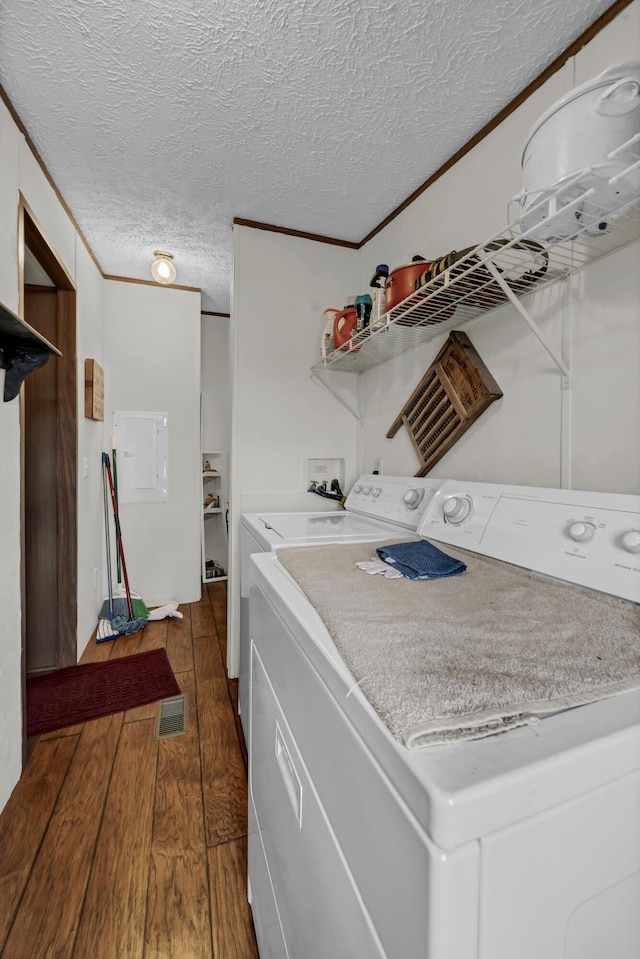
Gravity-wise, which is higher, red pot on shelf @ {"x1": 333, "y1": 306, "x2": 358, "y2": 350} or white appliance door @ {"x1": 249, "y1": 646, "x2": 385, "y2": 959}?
red pot on shelf @ {"x1": 333, "y1": 306, "x2": 358, "y2": 350}

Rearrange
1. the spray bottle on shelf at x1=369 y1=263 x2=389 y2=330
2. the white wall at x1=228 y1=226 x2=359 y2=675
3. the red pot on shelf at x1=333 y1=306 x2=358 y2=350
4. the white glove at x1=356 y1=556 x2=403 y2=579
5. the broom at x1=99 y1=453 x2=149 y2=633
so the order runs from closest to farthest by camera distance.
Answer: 1. the white glove at x1=356 y1=556 x2=403 y2=579
2. the spray bottle on shelf at x1=369 y1=263 x2=389 y2=330
3. the red pot on shelf at x1=333 y1=306 x2=358 y2=350
4. the white wall at x1=228 y1=226 x2=359 y2=675
5. the broom at x1=99 y1=453 x2=149 y2=633

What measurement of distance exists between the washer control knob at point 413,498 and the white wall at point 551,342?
0.60ft

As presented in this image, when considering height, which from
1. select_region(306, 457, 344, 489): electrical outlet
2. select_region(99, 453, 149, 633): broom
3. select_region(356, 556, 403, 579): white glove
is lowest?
select_region(99, 453, 149, 633): broom

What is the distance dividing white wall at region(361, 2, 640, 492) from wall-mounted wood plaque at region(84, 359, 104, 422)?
194 cm

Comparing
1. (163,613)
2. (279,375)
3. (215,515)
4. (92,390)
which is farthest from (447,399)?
(215,515)

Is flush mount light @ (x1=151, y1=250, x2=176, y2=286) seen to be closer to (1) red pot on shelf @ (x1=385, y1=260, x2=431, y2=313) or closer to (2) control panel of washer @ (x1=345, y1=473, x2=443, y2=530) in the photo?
Result: (1) red pot on shelf @ (x1=385, y1=260, x2=431, y2=313)

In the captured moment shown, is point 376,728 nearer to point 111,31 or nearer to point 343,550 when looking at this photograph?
point 343,550

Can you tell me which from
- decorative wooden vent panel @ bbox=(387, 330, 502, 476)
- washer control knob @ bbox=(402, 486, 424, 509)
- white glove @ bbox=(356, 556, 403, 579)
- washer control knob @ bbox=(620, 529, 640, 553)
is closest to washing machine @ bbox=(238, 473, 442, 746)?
washer control knob @ bbox=(402, 486, 424, 509)

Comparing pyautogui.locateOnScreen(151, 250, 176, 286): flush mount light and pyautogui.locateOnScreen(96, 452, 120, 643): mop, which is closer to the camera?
pyautogui.locateOnScreen(151, 250, 176, 286): flush mount light

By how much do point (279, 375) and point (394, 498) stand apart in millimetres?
1009

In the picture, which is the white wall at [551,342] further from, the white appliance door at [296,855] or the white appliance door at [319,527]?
the white appliance door at [296,855]

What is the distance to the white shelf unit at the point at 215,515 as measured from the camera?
3.86 m

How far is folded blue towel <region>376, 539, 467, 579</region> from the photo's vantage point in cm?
94

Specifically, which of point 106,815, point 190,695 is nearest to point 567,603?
point 106,815
